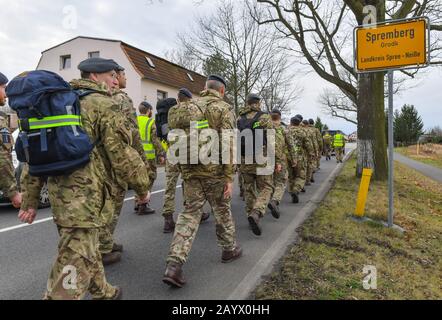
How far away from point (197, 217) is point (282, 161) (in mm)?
3600

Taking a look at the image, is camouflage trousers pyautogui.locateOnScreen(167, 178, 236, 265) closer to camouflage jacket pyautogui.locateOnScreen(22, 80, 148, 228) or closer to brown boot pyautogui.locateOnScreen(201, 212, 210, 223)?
camouflage jacket pyautogui.locateOnScreen(22, 80, 148, 228)

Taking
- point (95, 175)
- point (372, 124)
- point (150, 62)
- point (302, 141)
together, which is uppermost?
point (150, 62)

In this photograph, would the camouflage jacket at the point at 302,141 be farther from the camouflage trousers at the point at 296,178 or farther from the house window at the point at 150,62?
the house window at the point at 150,62

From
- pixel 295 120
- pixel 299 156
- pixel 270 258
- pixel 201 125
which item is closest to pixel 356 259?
pixel 270 258

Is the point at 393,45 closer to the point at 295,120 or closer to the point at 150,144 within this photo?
the point at 295,120

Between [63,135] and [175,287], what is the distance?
76.8 inches

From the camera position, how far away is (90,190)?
259 cm

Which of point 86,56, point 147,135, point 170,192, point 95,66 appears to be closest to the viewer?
point 95,66

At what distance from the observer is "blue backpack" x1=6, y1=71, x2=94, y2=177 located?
2326mm

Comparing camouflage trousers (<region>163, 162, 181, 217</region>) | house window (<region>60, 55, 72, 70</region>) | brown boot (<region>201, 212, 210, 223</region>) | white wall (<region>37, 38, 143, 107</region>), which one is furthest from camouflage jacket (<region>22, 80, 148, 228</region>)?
house window (<region>60, 55, 72, 70</region>)

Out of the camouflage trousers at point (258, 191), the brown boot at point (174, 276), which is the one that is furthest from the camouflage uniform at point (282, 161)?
the brown boot at point (174, 276)

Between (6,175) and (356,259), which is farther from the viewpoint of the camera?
(356,259)
